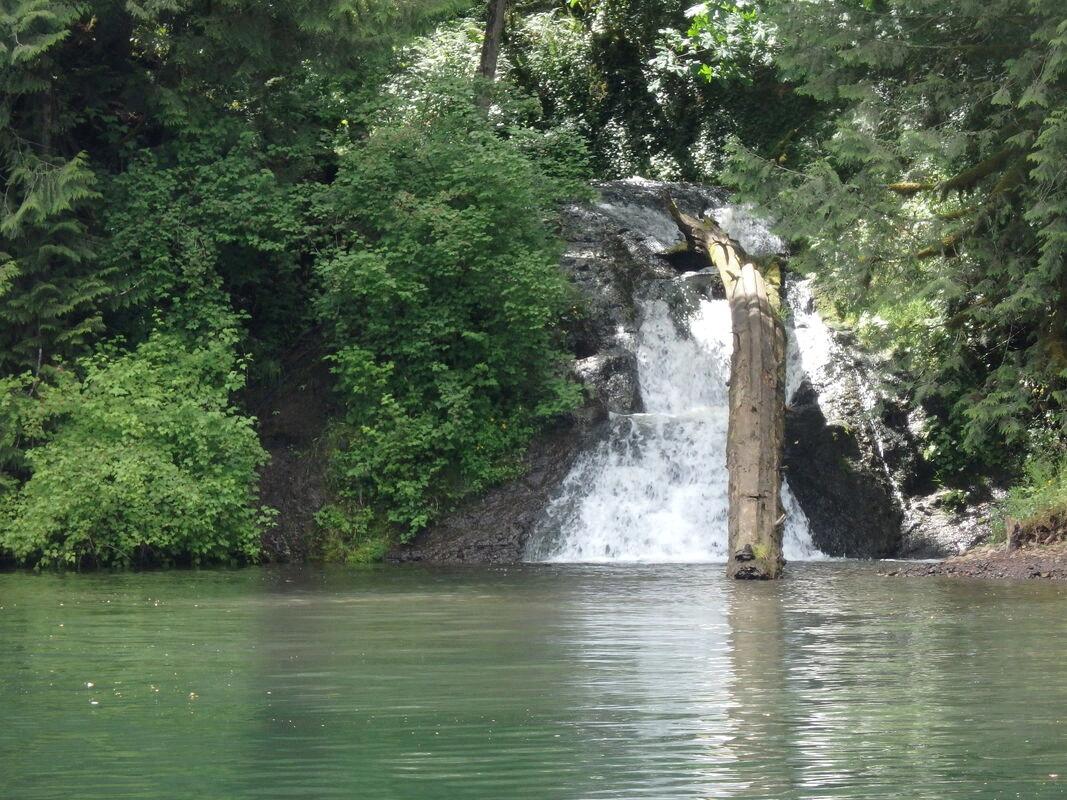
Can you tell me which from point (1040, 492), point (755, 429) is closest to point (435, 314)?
point (755, 429)

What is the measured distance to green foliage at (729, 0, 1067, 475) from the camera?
19906 mm

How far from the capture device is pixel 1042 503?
18.3 metres

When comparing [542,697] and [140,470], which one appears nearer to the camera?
[542,697]

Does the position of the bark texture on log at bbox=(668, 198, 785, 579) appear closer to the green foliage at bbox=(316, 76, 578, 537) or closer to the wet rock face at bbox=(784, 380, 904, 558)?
the wet rock face at bbox=(784, 380, 904, 558)

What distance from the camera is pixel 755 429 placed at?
18.6m

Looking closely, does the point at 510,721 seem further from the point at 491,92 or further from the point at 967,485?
the point at 491,92

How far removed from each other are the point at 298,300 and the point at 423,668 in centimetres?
1591

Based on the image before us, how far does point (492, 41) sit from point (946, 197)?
9845 millimetres

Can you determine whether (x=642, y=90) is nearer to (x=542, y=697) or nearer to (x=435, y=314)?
(x=435, y=314)

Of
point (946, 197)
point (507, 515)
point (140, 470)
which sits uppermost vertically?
point (946, 197)

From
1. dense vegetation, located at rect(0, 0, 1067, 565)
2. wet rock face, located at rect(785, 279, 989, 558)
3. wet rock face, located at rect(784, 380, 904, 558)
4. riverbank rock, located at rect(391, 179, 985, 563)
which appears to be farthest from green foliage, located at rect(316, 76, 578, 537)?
wet rock face, located at rect(785, 279, 989, 558)

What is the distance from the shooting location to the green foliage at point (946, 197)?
1991cm

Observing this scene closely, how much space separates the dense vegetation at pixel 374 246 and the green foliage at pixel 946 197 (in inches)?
2.0

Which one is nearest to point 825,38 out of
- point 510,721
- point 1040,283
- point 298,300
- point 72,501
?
point 1040,283
